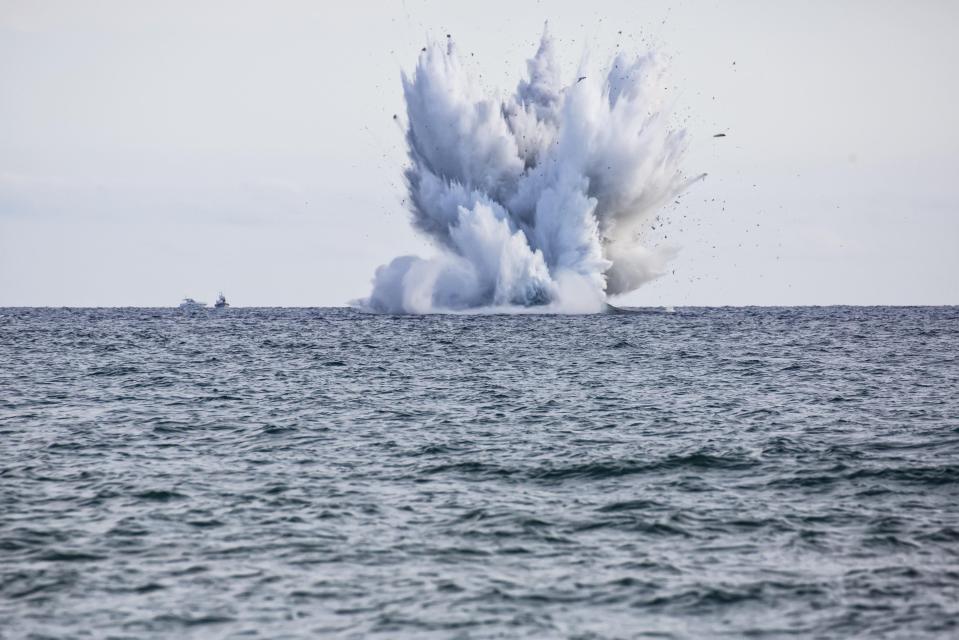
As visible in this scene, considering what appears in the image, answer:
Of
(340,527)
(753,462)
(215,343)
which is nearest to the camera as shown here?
(340,527)

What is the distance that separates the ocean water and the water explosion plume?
209 feet

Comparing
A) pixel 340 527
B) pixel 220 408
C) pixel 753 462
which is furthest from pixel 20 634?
pixel 220 408

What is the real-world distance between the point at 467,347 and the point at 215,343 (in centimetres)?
1909

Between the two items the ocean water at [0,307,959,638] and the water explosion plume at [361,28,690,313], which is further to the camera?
the water explosion plume at [361,28,690,313]

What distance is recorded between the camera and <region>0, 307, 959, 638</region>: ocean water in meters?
10.9

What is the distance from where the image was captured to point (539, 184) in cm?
10038

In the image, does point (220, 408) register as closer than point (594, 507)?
No

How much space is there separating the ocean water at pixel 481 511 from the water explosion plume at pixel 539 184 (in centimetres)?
6357

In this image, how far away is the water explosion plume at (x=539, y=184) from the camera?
95.6 meters

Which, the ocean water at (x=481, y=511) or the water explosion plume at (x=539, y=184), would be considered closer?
the ocean water at (x=481, y=511)

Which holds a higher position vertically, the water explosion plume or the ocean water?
the water explosion plume

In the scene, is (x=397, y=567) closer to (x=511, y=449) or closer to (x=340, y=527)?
(x=340, y=527)

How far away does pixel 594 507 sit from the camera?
15.7m

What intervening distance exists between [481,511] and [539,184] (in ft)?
285
